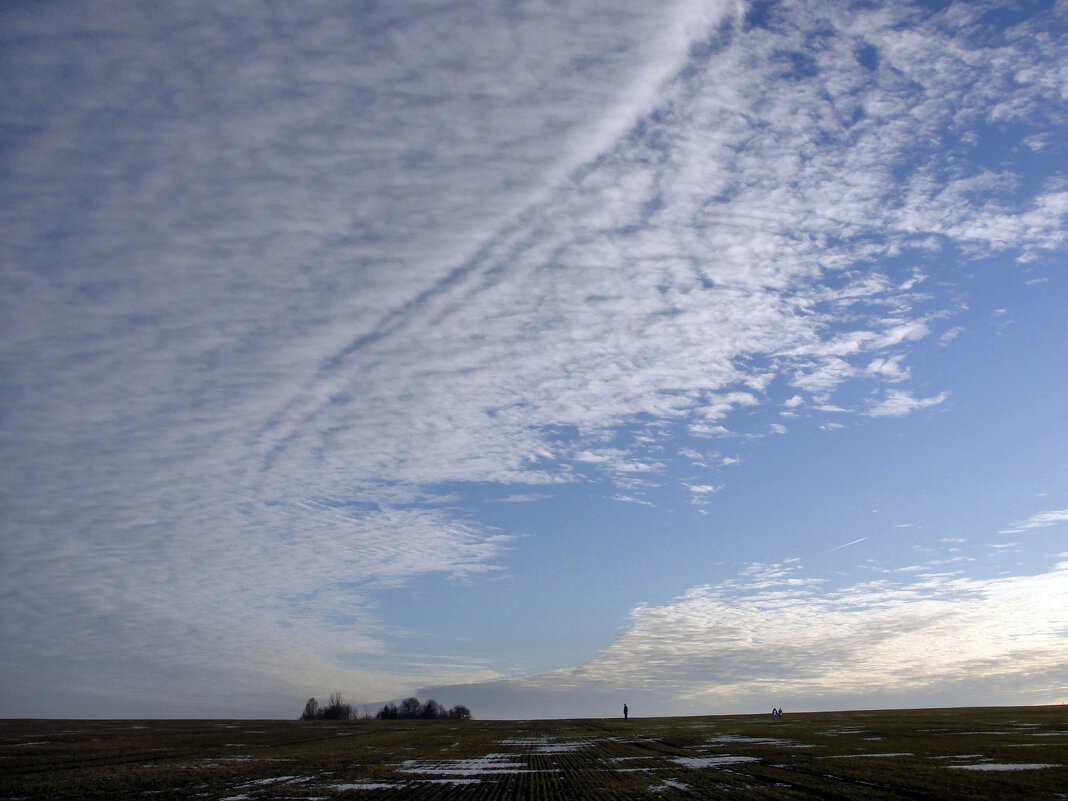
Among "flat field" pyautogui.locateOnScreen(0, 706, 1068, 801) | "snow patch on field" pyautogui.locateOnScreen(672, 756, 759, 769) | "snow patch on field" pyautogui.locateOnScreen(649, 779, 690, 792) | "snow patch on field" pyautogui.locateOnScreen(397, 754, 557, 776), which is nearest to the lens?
"flat field" pyautogui.locateOnScreen(0, 706, 1068, 801)

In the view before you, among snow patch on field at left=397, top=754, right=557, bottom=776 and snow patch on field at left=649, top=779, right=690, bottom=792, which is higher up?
snow patch on field at left=649, top=779, right=690, bottom=792

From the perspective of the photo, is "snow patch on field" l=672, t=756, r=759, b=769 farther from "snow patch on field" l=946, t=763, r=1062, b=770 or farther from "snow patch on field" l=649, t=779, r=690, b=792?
"snow patch on field" l=946, t=763, r=1062, b=770

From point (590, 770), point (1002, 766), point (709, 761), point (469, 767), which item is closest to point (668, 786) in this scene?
point (590, 770)

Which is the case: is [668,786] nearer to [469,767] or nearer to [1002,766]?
[469,767]

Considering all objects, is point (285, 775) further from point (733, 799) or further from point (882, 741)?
point (882, 741)

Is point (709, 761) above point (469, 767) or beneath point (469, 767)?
above

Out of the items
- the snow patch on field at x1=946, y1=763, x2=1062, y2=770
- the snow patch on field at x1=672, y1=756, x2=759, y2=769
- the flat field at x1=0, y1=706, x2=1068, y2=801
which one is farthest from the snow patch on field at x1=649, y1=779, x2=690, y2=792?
the snow patch on field at x1=946, y1=763, x2=1062, y2=770

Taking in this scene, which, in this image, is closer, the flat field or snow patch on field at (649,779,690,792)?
the flat field

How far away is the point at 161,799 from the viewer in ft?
99.3

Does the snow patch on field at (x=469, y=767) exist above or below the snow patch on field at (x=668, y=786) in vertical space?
below

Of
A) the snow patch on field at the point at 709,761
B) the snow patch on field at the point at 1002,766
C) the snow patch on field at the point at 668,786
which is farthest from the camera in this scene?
the snow patch on field at the point at 709,761

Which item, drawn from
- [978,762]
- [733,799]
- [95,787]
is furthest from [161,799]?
[978,762]

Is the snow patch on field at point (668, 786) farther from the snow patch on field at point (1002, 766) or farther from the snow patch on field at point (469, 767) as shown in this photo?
the snow patch on field at point (1002, 766)

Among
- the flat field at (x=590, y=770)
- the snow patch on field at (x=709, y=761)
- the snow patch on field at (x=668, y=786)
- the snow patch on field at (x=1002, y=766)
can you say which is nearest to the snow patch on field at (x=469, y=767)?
the flat field at (x=590, y=770)
